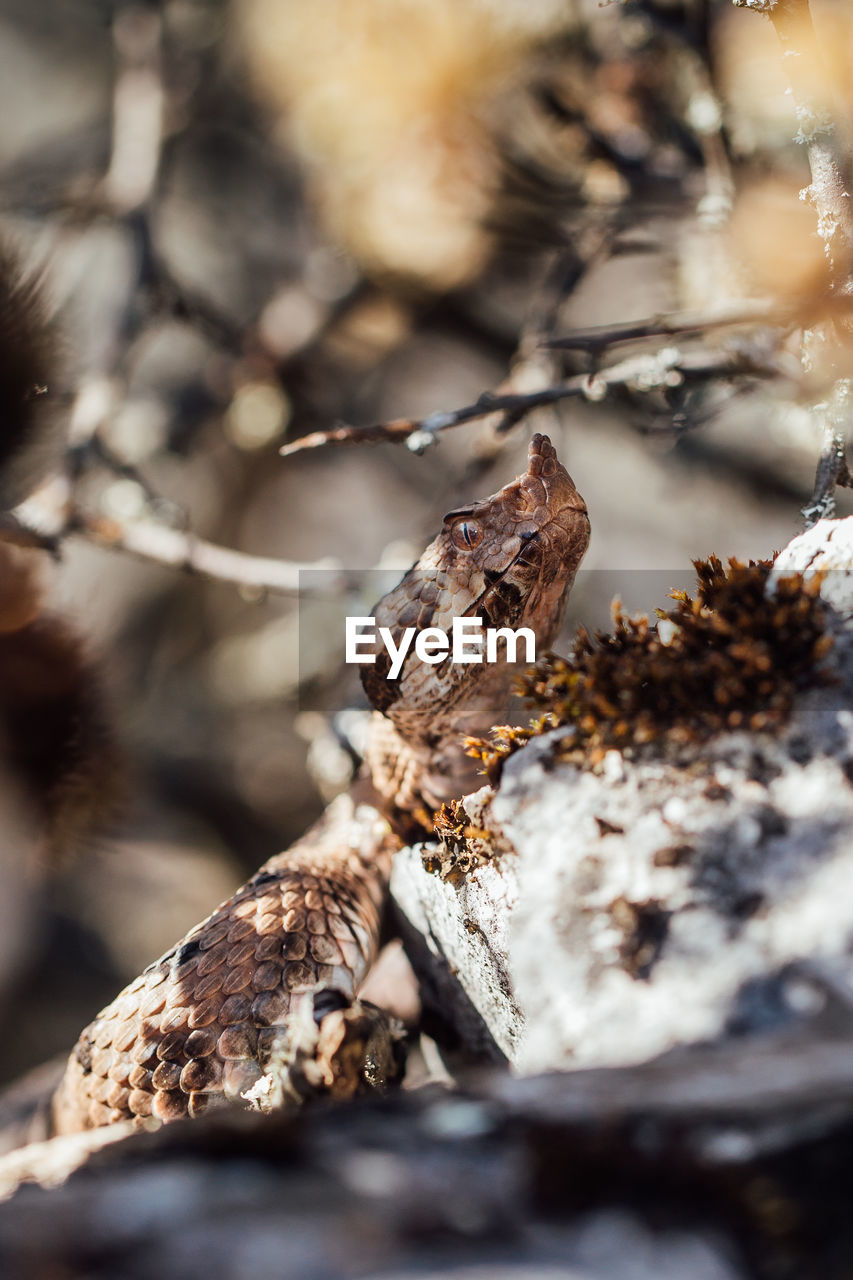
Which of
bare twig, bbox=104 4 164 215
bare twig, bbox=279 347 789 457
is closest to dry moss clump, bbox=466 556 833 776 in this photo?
bare twig, bbox=279 347 789 457

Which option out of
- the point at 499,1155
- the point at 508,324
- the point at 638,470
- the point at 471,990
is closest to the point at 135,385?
the point at 508,324

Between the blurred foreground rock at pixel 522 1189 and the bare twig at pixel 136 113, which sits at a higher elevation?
the bare twig at pixel 136 113

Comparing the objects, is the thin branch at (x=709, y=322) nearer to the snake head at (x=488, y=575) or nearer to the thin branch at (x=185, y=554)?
the snake head at (x=488, y=575)

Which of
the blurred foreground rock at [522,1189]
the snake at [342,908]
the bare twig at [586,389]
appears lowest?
the blurred foreground rock at [522,1189]

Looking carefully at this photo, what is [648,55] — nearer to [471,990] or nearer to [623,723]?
[623,723]

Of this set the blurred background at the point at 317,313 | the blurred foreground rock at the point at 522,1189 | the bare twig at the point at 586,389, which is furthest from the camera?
the blurred background at the point at 317,313

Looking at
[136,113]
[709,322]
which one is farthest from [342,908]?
[136,113]

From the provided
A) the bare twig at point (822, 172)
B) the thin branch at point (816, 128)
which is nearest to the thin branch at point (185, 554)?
the bare twig at point (822, 172)
